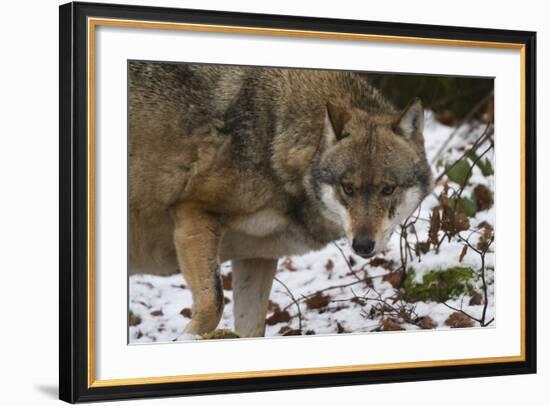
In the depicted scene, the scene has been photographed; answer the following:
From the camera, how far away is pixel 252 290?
6.20 meters

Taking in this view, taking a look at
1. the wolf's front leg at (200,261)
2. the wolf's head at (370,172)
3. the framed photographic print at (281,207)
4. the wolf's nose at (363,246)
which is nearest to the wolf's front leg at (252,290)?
the framed photographic print at (281,207)

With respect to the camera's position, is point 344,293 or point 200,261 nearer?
point 200,261

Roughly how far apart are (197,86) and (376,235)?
1397 mm

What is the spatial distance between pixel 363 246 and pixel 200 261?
0.97 m

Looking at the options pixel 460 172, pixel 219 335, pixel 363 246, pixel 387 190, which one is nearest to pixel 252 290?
pixel 219 335

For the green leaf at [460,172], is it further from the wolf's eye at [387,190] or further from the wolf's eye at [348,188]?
the wolf's eye at [348,188]

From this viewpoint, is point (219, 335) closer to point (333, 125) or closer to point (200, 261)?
point (200, 261)

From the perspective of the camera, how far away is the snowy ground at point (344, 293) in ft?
18.9

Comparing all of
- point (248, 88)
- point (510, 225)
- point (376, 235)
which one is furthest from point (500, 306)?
point (248, 88)

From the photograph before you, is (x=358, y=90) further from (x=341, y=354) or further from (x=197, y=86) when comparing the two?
(x=341, y=354)

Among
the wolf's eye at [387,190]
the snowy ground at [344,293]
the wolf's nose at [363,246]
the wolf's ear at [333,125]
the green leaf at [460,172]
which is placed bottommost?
the snowy ground at [344,293]

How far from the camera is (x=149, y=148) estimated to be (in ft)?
18.1

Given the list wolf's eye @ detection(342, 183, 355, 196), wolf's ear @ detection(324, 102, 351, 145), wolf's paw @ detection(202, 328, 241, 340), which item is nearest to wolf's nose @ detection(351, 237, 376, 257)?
wolf's eye @ detection(342, 183, 355, 196)

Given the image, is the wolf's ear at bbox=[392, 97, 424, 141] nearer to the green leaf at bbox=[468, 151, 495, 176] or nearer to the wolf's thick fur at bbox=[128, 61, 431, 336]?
the wolf's thick fur at bbox=[128, 61, 431, 336]
